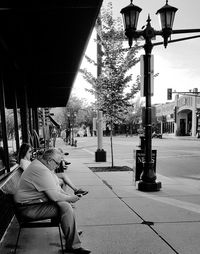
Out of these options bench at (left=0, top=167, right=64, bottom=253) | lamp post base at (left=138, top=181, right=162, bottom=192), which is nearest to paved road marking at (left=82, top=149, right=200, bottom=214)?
lamp post base at (left=138, top=181, right=162, bottom=192)

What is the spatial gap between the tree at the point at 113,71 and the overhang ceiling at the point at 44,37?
141 inches

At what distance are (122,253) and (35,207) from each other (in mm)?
1251

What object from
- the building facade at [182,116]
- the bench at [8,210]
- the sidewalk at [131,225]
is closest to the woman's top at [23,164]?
the bench at [8,210]

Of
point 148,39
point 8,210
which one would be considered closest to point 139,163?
point 148,39

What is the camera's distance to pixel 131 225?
5.02 m

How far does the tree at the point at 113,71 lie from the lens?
12391mm

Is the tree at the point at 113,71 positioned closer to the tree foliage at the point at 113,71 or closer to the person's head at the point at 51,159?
the tree foliage at the point at 113,71

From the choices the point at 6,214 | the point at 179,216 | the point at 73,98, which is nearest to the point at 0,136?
the point at 6,214

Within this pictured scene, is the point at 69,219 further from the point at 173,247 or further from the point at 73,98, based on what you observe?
the point at 73,98

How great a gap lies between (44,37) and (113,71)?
7.30 m

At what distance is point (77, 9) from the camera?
3949 mm

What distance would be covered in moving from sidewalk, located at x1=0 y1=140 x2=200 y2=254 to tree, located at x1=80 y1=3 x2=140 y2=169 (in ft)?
17.3

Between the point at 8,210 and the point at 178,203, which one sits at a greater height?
the point at 8,210

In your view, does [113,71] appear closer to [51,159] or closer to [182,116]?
[51,159]
